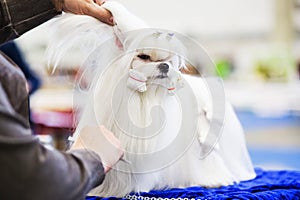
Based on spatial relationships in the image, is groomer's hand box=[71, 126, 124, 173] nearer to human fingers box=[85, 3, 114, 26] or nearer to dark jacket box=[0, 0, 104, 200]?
dark jacket box=[0, 0, 104, 200]

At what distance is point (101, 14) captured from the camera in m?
0.89

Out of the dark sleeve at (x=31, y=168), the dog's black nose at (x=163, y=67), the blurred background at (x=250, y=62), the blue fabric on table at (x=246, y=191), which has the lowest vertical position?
the blurred background at (x=250, y=62)

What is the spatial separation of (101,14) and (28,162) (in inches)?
15.5

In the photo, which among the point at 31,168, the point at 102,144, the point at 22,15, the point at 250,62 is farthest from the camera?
the point at 250,62

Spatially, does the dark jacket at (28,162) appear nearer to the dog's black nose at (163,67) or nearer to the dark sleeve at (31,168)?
the dark sleeve at (31,168)

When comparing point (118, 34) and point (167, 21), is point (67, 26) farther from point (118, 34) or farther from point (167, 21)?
point (167, 21)

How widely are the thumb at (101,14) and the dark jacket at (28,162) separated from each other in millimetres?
235

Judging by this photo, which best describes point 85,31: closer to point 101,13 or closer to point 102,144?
point 101,13

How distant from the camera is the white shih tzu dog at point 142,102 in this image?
0.89m

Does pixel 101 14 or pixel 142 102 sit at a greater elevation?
pixel 101 14

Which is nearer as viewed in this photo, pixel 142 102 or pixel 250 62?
pixel 142 102

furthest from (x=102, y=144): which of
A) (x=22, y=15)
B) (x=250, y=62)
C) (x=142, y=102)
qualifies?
(x=250, y=62)

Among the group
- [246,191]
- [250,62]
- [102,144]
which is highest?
[102,144]

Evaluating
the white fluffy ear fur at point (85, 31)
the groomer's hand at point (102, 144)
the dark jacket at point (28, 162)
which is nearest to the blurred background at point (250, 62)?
the white fluffy ear fur at point (85, 31)
